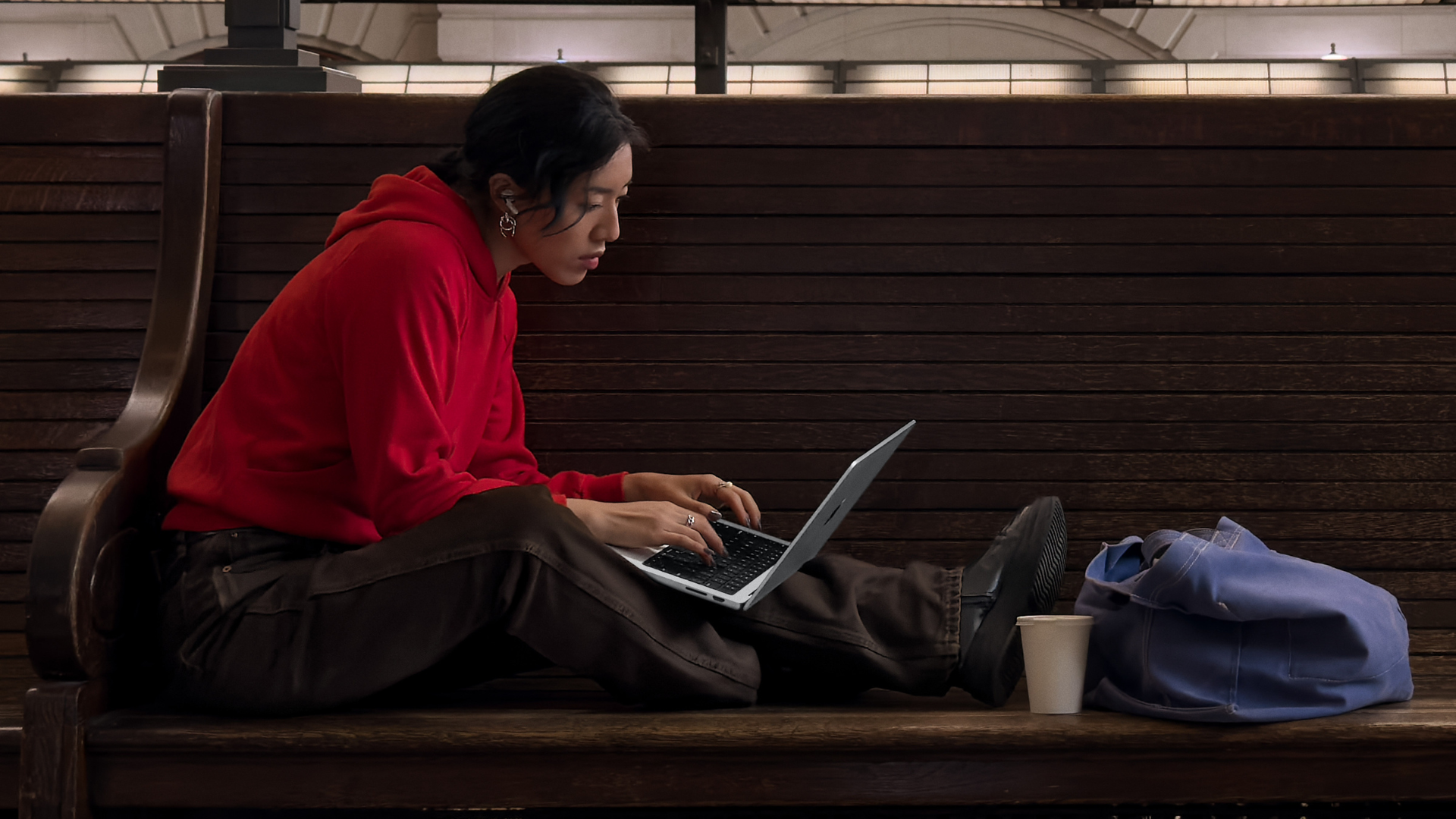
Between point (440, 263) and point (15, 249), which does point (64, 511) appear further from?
point (15, 249)

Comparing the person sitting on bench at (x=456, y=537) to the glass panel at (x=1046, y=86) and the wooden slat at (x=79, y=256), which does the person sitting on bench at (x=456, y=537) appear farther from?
the glass panel at (x=1046, y=86)

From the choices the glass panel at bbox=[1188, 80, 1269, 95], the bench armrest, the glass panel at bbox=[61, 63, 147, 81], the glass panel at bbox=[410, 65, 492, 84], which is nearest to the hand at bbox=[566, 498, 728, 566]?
the bench armrest

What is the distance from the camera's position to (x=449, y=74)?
8305mm

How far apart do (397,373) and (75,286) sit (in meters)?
0.82

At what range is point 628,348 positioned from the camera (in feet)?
5.67

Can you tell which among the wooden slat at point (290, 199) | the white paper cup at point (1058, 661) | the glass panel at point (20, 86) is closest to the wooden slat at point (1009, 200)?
the wooden slat at point (290, 199)

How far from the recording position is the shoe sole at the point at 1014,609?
1.28 metres

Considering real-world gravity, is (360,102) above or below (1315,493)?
above

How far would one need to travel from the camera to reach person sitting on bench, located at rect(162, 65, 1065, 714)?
120 centimetres

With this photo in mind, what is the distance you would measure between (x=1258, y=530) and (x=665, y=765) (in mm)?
1014

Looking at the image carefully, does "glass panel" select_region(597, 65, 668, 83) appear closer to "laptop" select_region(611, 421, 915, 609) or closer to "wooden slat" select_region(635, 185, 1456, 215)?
"wooden slat" select_region(635, 185, 1456, 215)

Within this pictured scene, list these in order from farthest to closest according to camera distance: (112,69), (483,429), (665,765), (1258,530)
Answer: (112,69)
(1258,530)
(483,429)
(665,765)

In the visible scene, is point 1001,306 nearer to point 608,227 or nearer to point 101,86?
point 608,227

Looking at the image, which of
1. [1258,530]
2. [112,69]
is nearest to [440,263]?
[1258,530]
